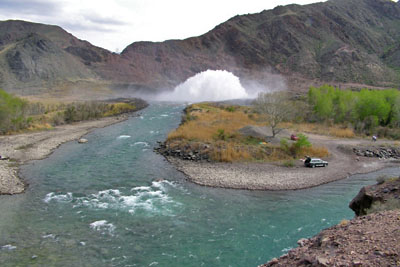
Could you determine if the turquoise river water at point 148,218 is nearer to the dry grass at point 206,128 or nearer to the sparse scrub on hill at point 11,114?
the dry grass at point 206,128

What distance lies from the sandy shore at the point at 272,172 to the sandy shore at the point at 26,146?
13.1 m

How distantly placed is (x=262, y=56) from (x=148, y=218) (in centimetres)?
15874

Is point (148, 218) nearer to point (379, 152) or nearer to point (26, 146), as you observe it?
point (26, 146)

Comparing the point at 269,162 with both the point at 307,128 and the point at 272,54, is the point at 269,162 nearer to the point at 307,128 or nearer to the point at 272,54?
the point at 307,128

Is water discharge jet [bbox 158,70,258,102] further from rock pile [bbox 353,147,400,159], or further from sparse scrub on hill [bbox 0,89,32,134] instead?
rock pile [bbox 353,147,400,159]

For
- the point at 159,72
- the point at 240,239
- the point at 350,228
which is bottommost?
the point at 240,239

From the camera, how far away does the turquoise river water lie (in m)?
13.9

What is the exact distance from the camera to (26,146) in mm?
34875

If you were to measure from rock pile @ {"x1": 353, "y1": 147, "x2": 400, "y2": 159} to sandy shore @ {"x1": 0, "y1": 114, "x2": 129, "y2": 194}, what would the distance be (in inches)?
1269

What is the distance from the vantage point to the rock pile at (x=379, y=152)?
107 feet

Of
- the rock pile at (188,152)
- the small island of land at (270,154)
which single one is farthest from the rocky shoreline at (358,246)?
the rock pile at (188,152)

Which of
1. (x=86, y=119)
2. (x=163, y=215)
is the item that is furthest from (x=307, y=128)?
(x=86, y=119)

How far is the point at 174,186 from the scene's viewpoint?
74.8 feet

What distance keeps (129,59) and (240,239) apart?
193738 millimetres
